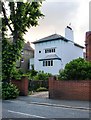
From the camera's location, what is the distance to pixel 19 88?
26.3 meters

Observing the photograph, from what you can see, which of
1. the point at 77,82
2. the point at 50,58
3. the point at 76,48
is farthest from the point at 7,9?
the point at 76,48

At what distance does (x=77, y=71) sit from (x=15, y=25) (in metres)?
6.98

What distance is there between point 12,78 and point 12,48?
12.8 ft

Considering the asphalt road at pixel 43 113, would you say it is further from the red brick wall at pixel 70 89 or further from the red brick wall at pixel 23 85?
the red brick wall at pixel 23 85

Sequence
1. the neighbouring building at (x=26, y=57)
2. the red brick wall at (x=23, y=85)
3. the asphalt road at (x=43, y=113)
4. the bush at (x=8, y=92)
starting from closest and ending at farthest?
the asphalt road at (x=43, y=113) → the bush at (x=8, y=92) → the red brick wall at (x=23, y=85) → the neighbouring building at (x=26, y=57)

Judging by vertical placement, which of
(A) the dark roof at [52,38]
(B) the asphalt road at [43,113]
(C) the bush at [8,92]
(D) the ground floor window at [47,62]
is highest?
(A) the dark roof at [52,38]

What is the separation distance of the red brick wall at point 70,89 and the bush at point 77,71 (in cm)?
109

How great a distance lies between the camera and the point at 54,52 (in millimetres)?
47781

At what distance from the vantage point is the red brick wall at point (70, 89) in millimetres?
20984

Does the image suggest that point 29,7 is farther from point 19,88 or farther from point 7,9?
point 19,88

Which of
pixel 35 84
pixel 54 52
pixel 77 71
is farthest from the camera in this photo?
pixel 54 52

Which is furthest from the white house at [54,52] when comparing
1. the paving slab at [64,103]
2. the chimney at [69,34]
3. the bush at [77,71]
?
the paving slab at [64,103]

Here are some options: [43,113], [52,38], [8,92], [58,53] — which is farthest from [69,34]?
[43,113]

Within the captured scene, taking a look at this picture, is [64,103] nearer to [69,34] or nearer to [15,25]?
[15,25]
